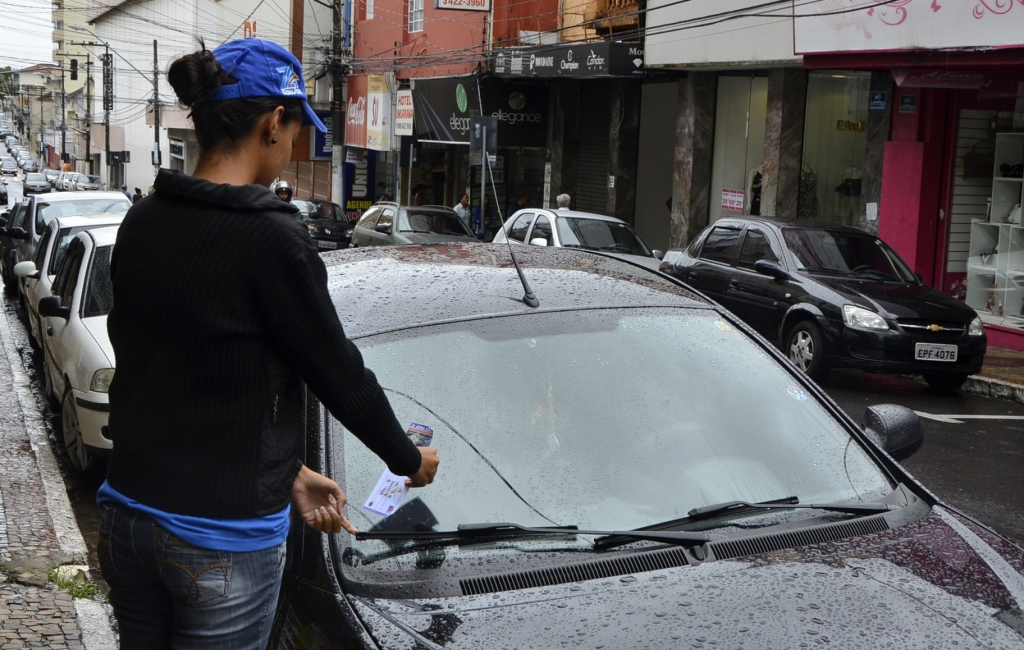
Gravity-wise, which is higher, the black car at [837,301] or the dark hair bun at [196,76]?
the dark hair bun at [196,76]

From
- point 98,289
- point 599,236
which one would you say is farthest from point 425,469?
point 599,236

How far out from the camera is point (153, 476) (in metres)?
2.13

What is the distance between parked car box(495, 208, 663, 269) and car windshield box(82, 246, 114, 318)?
323 inches

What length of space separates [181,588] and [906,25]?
13866 mm

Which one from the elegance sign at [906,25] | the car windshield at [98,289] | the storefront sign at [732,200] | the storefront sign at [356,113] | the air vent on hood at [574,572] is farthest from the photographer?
the storefront sign at [356,113]

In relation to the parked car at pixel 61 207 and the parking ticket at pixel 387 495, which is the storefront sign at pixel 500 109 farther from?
the parking ticket at pixel 387 495

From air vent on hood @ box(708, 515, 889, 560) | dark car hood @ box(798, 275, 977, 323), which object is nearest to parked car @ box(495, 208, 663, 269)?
dark car hood @ box(798, 275, 977, 323)

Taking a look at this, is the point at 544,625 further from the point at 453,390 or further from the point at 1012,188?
the point at 1012,188

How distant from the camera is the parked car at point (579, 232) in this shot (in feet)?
54.9

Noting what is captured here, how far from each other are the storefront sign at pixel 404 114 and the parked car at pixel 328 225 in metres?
2.96

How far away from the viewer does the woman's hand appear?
7.65 feet

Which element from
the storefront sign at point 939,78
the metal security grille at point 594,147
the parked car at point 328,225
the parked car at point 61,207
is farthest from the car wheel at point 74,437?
the parked car at point 328,225

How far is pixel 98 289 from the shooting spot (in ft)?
28.3

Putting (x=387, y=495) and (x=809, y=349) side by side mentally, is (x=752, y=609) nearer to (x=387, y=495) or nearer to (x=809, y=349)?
(x=387, y=495)
